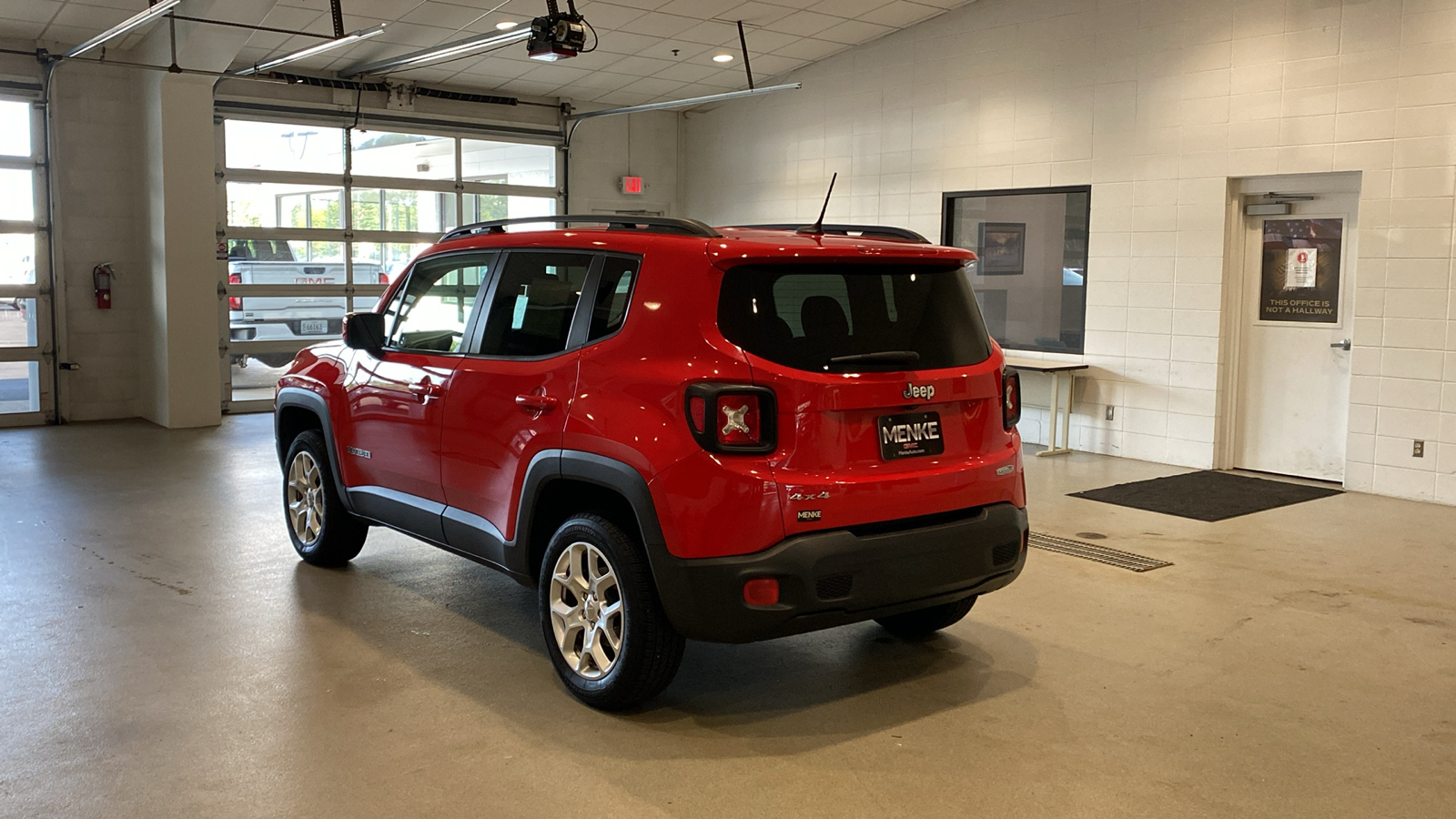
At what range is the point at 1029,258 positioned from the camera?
950cm

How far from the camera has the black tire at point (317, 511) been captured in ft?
16.2

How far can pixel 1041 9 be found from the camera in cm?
908

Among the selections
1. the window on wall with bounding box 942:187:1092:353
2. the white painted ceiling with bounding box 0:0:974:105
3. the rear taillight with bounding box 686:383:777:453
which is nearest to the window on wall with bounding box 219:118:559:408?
the white painted ceiling with bounding box 0:0:974:105

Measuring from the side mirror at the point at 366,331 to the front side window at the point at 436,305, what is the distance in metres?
A: 0.05

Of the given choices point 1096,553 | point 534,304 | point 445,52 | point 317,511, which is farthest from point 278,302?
point 1096,553

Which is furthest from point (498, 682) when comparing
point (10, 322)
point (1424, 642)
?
point (10, 322)

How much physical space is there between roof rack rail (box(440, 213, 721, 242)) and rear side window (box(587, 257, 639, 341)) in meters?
0.15

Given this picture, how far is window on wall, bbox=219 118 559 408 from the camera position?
35.5ft

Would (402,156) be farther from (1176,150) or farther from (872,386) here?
(872,386)

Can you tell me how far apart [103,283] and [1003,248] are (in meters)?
7.69

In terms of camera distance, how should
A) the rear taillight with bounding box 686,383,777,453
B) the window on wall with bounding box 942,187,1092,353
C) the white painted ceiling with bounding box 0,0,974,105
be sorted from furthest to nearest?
the window on wall with bounding box 942,187,1092,353
the white painted ceiling with bounding box 0,0,974,105
the rear taillight with bounding box 686,383,777,453

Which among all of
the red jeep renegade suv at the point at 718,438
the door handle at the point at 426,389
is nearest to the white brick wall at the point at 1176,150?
the red jeep renegade suv at the point at 718,438

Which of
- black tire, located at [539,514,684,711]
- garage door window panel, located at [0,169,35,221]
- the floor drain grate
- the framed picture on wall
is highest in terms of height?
garage door window panel, located at [0,169,35,221]

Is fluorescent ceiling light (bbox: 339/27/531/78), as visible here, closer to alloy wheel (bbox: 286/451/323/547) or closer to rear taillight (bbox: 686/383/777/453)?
alloy wheel (bbox: 286/451/323/547)
